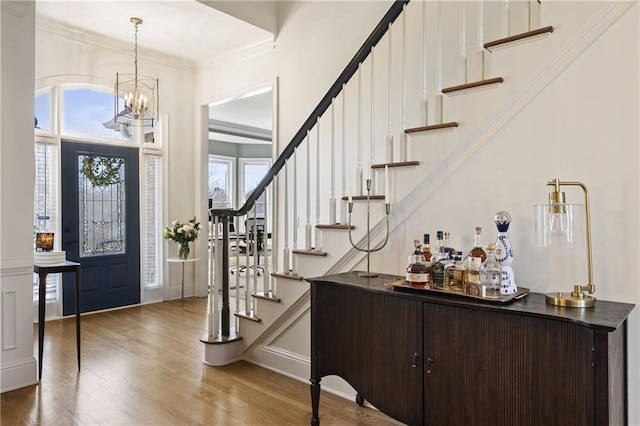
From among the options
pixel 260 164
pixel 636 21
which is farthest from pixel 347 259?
pixel 260 164

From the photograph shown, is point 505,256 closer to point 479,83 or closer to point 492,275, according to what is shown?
point 492,275

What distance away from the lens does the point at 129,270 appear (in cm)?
560

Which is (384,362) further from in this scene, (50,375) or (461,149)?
(50,375)

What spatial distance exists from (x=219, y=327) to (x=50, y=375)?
127 cm

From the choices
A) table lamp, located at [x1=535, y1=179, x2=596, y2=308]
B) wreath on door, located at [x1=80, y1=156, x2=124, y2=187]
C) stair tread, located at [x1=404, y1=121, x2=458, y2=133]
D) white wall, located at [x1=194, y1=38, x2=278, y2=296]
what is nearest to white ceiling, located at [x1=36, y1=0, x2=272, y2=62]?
white wall, located at [x1=194, y1=38, x2=278, y2=296]

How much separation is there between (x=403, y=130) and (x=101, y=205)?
14.1 feet

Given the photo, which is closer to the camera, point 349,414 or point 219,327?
point 349,414

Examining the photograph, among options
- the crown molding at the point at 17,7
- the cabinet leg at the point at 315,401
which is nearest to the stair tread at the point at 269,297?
the cabinet leg at the point at 315,401

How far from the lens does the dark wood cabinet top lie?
1.53 metres

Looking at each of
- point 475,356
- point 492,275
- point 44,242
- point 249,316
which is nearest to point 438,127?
point 492,275

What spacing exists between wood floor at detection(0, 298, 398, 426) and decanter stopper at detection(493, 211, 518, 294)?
1180 millimetres

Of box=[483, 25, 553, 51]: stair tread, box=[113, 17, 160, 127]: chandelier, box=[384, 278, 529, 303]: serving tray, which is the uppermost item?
box=[113, 17, 160, 127]: chandelier

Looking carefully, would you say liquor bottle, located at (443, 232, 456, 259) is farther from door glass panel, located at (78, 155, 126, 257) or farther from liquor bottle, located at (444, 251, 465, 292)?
door glass panel, located at (78, 155, 126, 257)

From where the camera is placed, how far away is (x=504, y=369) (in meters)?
1.73
